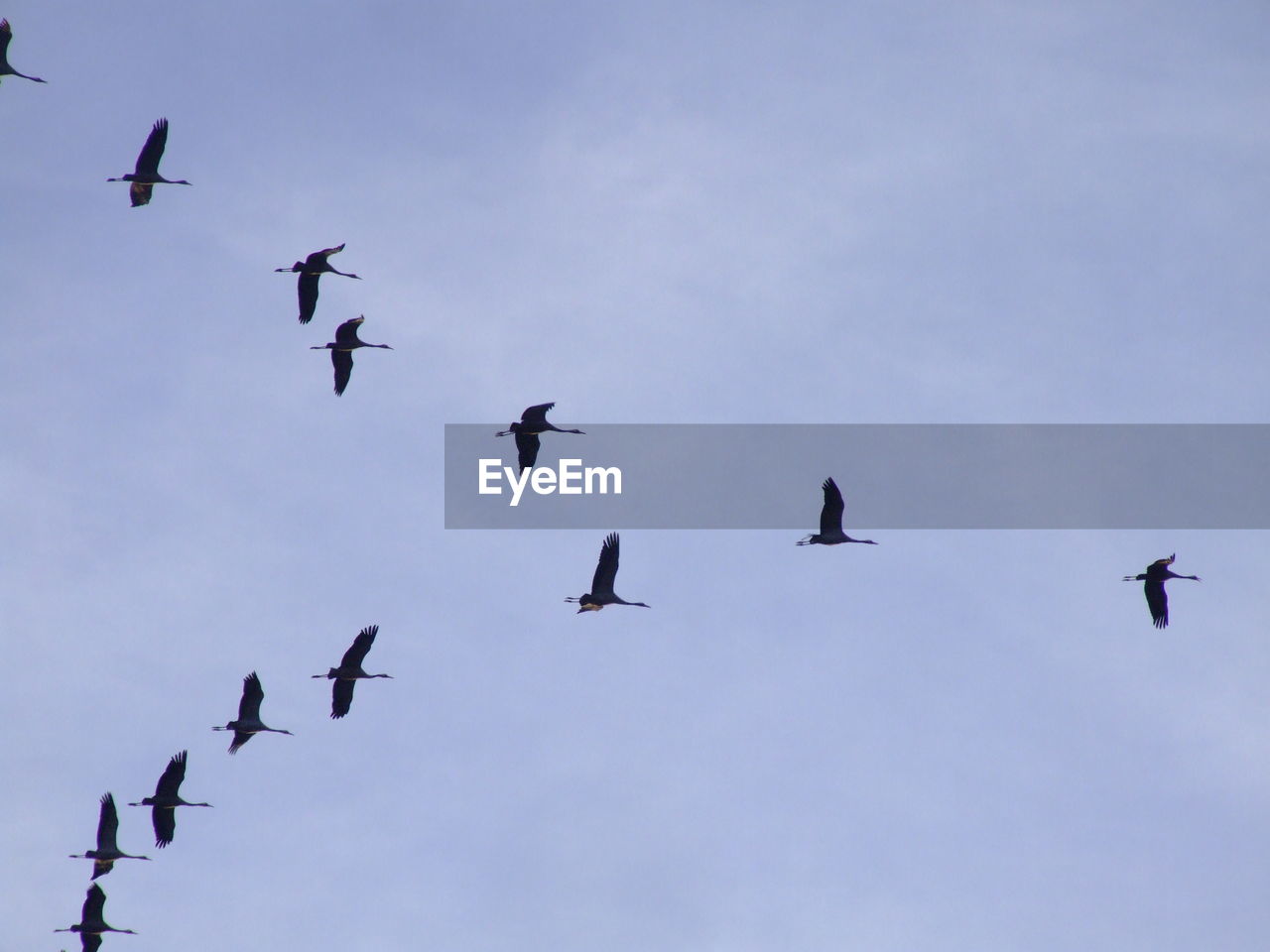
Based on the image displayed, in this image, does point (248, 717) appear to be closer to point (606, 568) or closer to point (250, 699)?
point (250, 699)

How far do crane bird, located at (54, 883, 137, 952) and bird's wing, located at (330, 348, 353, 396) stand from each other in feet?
46.1

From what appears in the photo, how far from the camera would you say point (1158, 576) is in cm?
5806

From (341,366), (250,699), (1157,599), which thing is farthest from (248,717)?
(1157,599)

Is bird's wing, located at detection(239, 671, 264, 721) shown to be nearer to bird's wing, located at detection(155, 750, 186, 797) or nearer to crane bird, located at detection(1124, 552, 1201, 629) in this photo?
bird's wing, located at detection(155, 750, 186, 797)

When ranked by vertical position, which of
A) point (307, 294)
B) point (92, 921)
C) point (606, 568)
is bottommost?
point (92, 921)

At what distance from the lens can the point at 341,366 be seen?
59.3 metres

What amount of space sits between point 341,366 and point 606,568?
9.00 metres

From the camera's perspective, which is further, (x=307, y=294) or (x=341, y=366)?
(x=341, y=366)

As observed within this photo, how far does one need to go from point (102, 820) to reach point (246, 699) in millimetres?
5035

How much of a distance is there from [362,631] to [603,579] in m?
6.50

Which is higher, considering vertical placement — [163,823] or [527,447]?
[527,447]

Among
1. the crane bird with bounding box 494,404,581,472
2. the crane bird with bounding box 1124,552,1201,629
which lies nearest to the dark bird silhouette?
the crane bird with bounding box 494,404,581,472

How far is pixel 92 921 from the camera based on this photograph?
59406 millimetres

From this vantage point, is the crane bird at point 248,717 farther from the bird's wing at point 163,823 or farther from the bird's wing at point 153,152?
the bird's wing at point 153,152
